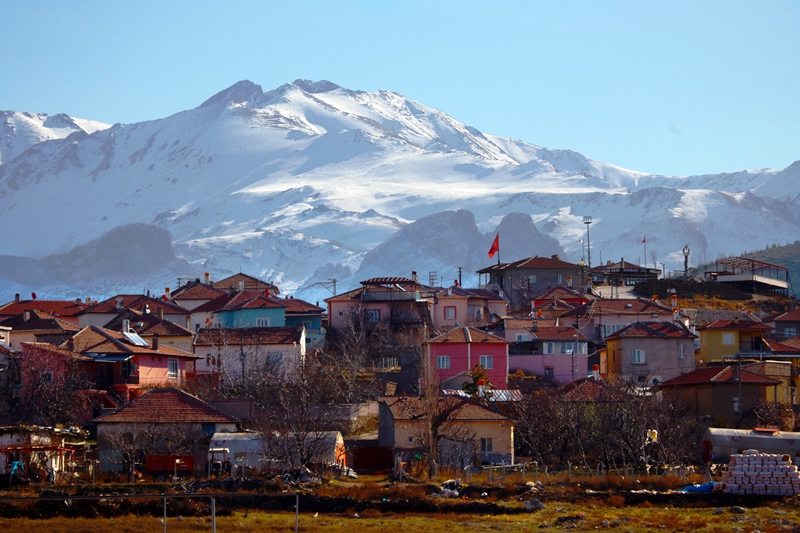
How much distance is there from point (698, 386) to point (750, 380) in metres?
2.01

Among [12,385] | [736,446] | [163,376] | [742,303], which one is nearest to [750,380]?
[736,446]

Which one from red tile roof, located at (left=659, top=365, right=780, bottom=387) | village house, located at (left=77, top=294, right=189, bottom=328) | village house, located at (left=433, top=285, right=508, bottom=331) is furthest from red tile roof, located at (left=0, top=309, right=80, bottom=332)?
red tile roof, located at (left=659, top=365, right=780, bottom=387)

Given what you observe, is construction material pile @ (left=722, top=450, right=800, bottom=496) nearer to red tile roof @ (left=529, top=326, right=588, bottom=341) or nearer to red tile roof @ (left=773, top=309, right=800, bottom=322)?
red tile roof @ (left=529, top=326, right=588, bottom=341)

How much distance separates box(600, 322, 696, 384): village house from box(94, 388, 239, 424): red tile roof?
22.0 m

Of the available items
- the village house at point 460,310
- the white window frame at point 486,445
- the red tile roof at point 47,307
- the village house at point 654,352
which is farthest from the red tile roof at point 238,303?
the white window frame at point 486,445

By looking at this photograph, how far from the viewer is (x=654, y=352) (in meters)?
58.4

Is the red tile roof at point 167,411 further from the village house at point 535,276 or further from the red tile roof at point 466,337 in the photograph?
the village house at point 535,276

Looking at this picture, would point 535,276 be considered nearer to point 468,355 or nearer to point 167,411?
point 468,355

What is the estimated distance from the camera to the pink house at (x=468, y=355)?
58.1 m

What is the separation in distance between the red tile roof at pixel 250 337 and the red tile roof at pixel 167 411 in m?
15.6

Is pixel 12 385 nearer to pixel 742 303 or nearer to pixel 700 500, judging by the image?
pixel 700 500

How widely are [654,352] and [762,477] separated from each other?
25078mm

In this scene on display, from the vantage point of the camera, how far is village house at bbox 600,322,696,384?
57.9 meters

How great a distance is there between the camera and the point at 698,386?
49312mm
